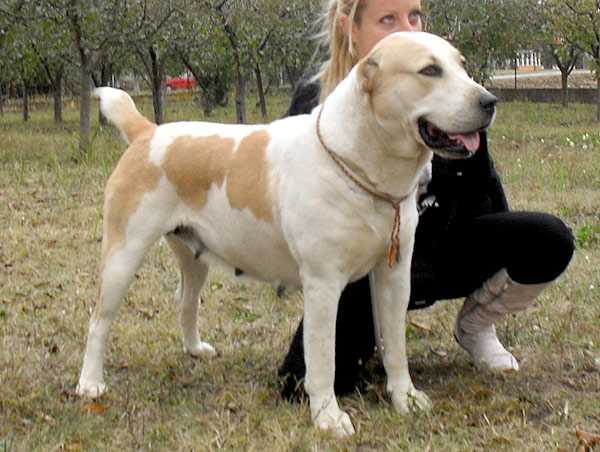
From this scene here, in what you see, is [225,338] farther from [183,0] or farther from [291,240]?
[183,0]

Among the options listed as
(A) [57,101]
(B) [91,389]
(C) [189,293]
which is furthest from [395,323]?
(A) [57,101]

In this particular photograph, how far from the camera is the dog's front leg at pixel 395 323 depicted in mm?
3439

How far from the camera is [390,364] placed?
11.7 feet

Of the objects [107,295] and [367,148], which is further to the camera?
[107,295]

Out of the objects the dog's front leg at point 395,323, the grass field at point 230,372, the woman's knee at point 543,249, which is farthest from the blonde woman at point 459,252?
the dog's front leg at point 395,323

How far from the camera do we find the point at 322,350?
10.9 ft

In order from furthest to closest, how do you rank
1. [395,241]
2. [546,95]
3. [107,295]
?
[546,95] → [107,295] → [395,241]

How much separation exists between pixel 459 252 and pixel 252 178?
1054mm

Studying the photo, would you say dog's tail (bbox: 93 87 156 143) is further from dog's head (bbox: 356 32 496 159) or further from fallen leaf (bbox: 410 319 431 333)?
fallen leaf (bbox: 410 319 431 333)

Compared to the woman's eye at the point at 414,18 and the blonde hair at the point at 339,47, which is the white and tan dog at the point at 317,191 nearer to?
the blonde hair at the point at 339,47

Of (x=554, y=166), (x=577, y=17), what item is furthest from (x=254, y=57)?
(x=554, y=166)

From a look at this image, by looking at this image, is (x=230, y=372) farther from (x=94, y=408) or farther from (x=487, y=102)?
(x=487, y=102)

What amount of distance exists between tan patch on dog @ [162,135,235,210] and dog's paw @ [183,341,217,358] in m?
1.01

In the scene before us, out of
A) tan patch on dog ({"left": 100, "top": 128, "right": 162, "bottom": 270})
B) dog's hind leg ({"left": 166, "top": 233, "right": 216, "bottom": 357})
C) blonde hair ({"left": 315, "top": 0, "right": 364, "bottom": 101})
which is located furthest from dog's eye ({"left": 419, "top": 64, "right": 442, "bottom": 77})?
dog's hind leg ({"left": 166, "top": 233, "right": 216, "bottom": 357})
